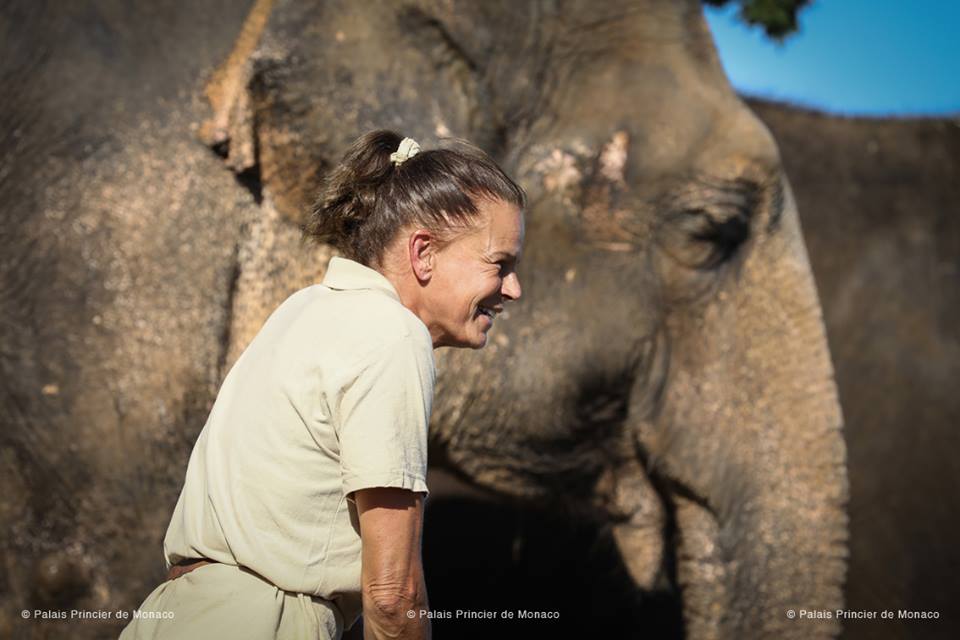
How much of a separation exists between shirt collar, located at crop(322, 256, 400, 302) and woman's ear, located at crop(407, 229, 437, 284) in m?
0.04

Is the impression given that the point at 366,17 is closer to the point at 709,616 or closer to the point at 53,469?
the point at 53,469

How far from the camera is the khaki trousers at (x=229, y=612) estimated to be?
5.17 ft

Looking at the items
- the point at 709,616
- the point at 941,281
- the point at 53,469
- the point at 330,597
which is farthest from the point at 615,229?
the point at 941,281

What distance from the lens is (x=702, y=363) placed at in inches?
120

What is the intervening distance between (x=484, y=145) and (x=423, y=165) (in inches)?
46.8

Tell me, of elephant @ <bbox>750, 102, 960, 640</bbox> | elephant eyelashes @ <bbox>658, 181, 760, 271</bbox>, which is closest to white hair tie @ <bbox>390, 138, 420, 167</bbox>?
elephant eyelashes @ <bbox>658, 181, 760, 271</bbox>

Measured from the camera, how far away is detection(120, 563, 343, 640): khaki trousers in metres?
1.58

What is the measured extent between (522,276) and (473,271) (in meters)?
1.23

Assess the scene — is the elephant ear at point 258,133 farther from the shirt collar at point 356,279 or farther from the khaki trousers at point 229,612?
the khaki trousers at point 229,612

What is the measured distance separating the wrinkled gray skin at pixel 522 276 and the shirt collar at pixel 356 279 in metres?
0.94

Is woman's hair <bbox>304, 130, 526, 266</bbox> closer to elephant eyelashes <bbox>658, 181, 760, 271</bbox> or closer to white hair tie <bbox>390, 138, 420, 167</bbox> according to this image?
white hair tie <bbox>390, 138, 420, 167</bbox>

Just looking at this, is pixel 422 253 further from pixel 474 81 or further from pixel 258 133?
pixel 474 81

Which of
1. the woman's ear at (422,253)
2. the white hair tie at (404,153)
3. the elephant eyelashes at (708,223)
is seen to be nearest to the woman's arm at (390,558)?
the woman's ear at (422,253)

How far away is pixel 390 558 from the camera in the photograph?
1.53 m
